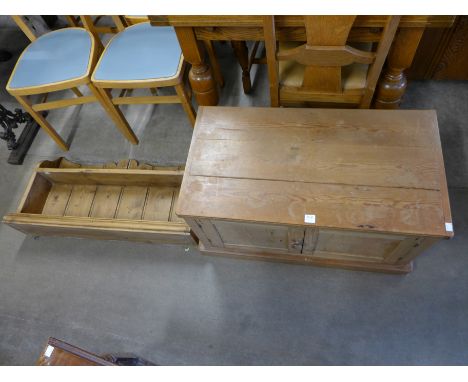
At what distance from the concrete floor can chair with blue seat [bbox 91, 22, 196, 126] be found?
0.81m

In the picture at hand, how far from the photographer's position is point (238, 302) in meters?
1.55

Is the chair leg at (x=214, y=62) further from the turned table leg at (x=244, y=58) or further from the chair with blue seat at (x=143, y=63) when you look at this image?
the chair with blue seat at (x=143, y=63)

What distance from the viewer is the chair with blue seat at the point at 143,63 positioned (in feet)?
4.99

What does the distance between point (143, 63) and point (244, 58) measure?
56cm

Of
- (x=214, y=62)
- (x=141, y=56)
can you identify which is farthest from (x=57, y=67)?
(x=214, y=62)

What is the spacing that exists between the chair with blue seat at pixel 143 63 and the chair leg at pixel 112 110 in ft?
0.05

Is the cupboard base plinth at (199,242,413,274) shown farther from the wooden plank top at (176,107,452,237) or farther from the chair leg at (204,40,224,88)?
the chair leg at (204,40,224,88)

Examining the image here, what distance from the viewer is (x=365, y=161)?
117 centimetres

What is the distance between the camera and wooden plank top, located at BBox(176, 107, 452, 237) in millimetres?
1085

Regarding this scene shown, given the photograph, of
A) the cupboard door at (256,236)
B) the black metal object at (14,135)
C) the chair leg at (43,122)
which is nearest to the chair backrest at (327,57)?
the cupboard door at (256,236)

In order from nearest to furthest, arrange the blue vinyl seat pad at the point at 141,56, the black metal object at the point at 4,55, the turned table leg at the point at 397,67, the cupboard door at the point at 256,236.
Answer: the turned table leg at the point at 397,67
the cupboard door at the point at 256,236
the blue vinyl seat pad at the point at 141,56
the black metal object at the point at 4,55

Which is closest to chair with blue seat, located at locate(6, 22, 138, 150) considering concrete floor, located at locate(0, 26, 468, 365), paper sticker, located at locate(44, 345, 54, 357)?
concrete floor, located at locate(0, 26, 468, 365)
